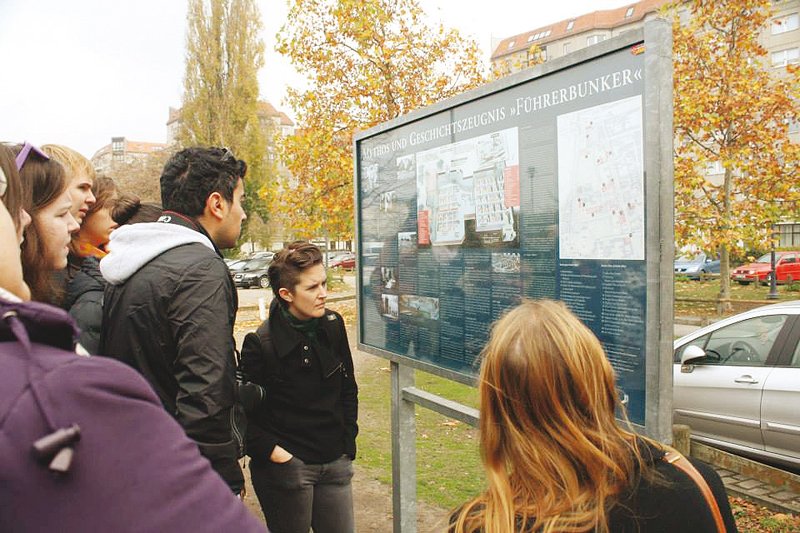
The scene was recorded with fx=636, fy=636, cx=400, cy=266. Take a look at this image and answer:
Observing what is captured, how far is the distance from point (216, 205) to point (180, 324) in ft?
1.99

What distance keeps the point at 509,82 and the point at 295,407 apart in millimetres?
1846

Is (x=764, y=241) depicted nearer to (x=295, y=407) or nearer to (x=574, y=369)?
(x=295, y=407)

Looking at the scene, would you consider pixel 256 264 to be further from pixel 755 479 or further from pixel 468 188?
pixel 468 188

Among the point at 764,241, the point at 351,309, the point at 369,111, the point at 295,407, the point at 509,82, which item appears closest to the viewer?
the point at 509,82

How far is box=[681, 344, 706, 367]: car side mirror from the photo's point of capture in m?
6.24

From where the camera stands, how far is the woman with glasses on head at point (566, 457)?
4.41 feet

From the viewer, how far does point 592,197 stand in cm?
234

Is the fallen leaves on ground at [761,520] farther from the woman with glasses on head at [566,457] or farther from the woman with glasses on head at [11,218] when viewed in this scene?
the woman with glasses on head at [11,218]

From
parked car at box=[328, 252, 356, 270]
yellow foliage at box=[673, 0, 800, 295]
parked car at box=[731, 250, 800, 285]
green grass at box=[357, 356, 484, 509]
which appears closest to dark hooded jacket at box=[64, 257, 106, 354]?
green grass at box=[357, 356, 484, 509]

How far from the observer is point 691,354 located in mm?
6266

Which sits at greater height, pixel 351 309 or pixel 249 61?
pixel 249 61

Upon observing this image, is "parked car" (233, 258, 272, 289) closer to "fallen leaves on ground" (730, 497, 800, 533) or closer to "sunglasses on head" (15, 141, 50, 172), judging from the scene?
"fallen leaves on ground" (730, 497, 800, 533)

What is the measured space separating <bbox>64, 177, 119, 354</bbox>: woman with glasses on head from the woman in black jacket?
0.72 meters

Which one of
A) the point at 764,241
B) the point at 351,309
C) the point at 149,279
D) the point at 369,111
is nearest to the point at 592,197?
the point at 149,279
